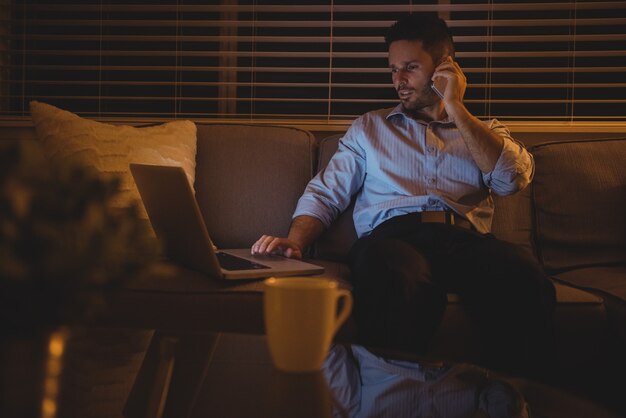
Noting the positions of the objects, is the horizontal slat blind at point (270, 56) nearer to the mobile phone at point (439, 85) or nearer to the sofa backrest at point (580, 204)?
the sofa backrest at point (580, 204)

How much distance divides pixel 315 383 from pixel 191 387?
0.16 metres

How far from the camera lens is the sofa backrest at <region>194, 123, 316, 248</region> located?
2.38 m

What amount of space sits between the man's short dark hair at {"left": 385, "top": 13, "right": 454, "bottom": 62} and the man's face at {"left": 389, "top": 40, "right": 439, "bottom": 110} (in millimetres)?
19

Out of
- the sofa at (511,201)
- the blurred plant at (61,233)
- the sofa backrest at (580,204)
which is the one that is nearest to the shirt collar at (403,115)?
the sofa at (511,201)

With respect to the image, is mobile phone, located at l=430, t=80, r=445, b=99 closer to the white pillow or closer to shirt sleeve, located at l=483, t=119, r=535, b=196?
shirt sleeve, located at l=483, t=119, r=535, b=196

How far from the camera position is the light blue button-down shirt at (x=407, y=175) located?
2.20 metres

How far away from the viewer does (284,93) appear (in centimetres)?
363

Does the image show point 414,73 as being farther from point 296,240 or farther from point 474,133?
point 296,240

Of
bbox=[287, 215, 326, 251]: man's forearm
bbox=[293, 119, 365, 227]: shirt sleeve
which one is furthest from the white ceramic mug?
bbox=[293, 119, 365, 227]: shirt sleeve

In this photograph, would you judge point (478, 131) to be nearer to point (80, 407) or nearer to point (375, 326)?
point (375, 326)

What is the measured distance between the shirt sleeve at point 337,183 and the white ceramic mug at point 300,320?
4.22 ft

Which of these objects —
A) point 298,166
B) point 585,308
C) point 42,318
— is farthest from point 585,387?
point 42,318

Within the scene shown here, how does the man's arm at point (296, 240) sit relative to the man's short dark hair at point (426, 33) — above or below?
below

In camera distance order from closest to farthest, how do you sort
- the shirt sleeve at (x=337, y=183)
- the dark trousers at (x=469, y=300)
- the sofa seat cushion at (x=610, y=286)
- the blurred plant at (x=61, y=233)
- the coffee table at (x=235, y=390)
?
1. the blurred plant at (x=61, y=233)
2. the coffee table at (x=235, y=390)
3. the dark trousers at (x=469, y=300)
4. the sofa seat cushion at (x=610, y=286)
5. the shirt sleeve at (x=337, y=183)
